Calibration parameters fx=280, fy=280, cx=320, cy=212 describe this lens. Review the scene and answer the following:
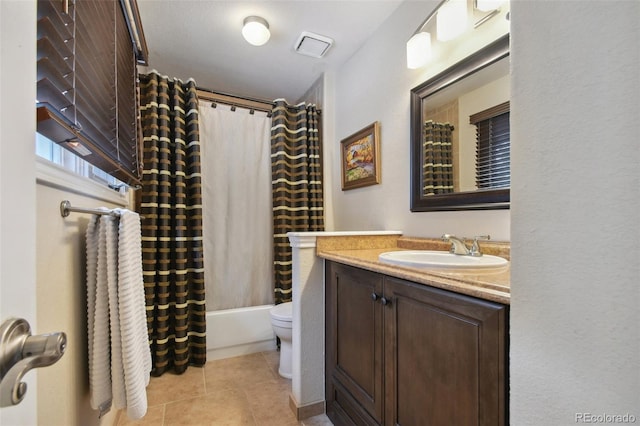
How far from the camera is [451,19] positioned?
1406 mm

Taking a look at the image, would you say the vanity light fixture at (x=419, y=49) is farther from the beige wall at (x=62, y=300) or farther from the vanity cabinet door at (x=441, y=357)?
the beige wall at (x=62, y=300)

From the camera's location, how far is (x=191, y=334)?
2.09m

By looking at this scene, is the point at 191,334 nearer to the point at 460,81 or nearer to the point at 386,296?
the point at 386,296

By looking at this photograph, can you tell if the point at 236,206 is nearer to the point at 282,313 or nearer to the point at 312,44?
the point at 282,313

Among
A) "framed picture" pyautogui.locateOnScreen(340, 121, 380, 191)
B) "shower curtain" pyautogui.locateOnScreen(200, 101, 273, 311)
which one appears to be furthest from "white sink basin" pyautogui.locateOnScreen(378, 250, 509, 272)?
"shower curtain" pyautogui.locateOnScreen(200, 101, 273, 311)

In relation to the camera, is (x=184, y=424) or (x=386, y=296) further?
(x=184, y=424)

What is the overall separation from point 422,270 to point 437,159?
2.72 ft

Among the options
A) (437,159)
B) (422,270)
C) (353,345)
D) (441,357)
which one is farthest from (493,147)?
(353,345)

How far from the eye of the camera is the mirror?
1232 millimetres

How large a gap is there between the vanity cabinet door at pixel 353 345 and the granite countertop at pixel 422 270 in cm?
6

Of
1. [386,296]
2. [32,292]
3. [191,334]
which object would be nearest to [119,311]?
[32,292]

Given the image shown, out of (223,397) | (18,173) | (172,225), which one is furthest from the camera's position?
(172,225)

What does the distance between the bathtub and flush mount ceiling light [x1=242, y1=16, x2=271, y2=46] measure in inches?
80.0

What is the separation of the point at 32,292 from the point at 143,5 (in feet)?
6.88
